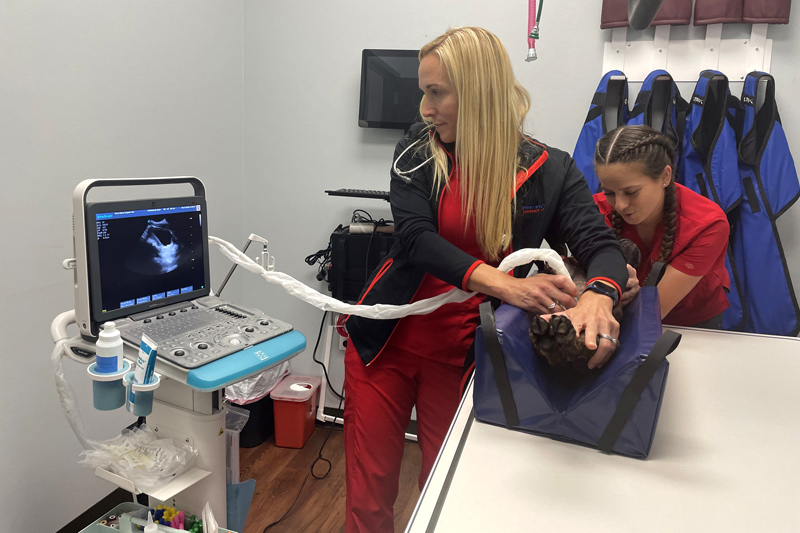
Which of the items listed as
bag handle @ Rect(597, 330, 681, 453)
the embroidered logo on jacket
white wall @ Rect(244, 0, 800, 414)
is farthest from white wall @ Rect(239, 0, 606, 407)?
bag handle @ Rect(597, 330, 681, 453)

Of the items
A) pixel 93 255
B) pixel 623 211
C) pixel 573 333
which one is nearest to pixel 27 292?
pixel 93 255

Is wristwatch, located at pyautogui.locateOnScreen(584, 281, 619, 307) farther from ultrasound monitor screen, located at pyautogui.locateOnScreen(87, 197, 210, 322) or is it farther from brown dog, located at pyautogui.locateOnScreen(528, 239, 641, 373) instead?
ultrasound monitor screen, located at pyautogui.locateOnScreen(87, 197, 210, 322)

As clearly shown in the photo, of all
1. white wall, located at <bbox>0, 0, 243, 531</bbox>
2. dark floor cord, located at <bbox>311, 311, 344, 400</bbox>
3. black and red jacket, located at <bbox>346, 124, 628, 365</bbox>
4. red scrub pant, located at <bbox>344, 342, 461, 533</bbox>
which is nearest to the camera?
black and red jacket, located at <bbox>346, 124, 628, 365</bbox>

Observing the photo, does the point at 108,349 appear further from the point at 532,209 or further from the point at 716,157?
the point at 716,157

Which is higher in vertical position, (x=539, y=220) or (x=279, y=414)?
(x=539, y=220)

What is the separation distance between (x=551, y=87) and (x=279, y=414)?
6.16 feet

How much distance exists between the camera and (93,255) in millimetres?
1146

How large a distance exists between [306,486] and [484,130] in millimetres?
1669

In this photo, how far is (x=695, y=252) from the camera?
1.42 metres

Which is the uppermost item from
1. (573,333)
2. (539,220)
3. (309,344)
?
(539,220)

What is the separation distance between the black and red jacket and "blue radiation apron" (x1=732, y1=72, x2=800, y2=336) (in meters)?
1.18

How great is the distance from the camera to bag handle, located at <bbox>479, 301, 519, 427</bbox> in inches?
33.6

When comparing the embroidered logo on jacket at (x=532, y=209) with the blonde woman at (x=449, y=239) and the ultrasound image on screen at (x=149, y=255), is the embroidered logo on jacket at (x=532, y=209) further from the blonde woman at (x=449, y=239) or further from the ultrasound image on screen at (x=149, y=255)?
the ultrasound image on screen at (x=149, y=255)

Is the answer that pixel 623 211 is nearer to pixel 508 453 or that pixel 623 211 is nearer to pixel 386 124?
pixel 508 453
